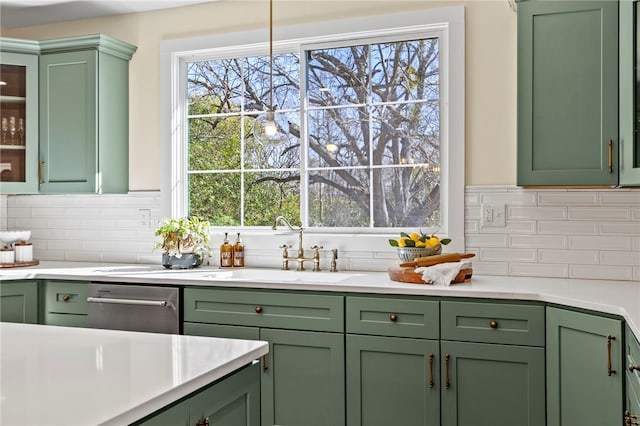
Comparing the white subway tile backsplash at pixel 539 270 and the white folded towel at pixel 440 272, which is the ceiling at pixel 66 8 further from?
the white subway tile backsplash at pixel 539 270

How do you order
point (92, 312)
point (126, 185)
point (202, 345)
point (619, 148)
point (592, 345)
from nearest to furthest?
1. point (202, 345)
2. point (592, 345)
3. point (619, 148)
4. point (92, 312)
5. point (126, 185)

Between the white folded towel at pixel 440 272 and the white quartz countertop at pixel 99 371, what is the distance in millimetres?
1436

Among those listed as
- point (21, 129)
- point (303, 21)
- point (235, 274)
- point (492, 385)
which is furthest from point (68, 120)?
point (492, 385)

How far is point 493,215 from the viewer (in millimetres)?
3432

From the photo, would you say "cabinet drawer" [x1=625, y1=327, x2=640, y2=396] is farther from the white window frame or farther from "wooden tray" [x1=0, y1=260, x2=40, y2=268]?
"wooden tray" [x1=0, y1=260, x2=40, y2=268]

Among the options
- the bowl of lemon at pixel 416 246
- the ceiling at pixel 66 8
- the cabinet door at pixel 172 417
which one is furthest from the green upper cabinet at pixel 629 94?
the ceiling at pixel 66 8

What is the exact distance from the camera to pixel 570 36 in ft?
9.67

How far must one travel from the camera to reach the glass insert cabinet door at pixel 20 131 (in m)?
4.05

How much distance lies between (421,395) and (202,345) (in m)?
1.54

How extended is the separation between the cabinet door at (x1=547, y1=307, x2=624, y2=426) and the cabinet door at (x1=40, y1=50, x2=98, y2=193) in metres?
2.98

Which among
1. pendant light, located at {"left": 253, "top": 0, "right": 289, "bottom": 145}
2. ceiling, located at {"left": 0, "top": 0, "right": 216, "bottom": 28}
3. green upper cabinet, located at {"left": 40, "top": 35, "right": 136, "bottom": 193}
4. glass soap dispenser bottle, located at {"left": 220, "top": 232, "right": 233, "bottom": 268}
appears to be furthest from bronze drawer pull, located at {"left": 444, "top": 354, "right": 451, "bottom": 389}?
ceiling, located at {"left": 0, "top": 0, "right": 216, "bottom": 28}

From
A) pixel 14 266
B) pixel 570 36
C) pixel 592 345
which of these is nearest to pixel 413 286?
pixel 592 345

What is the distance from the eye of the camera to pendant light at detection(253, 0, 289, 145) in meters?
3.29

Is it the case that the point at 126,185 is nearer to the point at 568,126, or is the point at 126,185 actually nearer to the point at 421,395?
the point at 421,395
